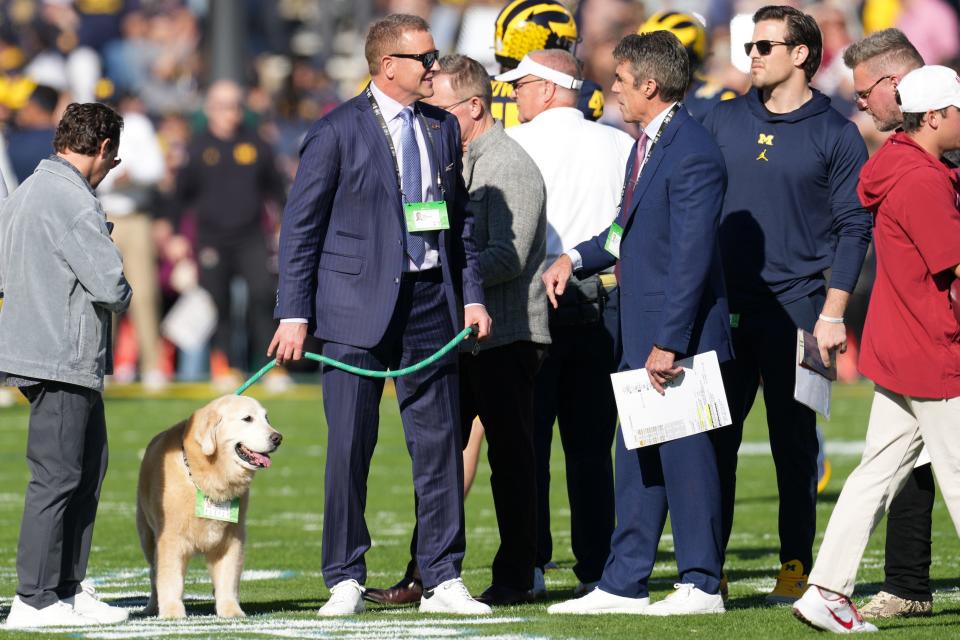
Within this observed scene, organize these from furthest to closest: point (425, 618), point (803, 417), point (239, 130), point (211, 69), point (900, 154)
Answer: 1. point (211, 69)
2. point (239, 130)
3. point (803, 417)
4. point (425, 618)
5. point (900, 154)

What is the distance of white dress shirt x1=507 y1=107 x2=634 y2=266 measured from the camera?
31.2ft

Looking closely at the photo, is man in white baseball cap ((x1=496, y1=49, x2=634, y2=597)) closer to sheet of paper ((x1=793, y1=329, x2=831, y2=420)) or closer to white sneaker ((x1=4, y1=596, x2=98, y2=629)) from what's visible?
sheet of paper ((x1=793, y1=329, x2=831, y2=420))

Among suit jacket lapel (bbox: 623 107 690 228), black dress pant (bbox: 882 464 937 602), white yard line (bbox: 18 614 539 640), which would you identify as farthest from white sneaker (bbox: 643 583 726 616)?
suit jacket lapel (bbox: 623 107 690 228)

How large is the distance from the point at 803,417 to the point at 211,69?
19.0 meters

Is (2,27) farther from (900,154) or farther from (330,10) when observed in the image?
(900,154)

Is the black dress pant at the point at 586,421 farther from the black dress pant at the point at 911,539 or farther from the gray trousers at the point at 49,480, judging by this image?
the gray trousers at the point at 49,480

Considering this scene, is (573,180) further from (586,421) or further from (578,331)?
(586,421)

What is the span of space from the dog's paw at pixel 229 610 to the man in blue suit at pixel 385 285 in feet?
1.52

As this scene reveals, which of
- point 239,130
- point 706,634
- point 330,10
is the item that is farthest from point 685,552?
point 330,10

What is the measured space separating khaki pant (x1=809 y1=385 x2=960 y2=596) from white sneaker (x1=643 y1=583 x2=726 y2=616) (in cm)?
72

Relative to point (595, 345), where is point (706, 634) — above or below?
below

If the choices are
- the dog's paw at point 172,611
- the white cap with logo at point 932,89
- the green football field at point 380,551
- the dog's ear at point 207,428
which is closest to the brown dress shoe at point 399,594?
the green football field at point 380,551

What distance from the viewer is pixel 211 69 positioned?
27.0 m

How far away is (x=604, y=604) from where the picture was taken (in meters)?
8.30
